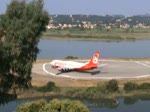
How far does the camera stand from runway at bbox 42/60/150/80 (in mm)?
45719

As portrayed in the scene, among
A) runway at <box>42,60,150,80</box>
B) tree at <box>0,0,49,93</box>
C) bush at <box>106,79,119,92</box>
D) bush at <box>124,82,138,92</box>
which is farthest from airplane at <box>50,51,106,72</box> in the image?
tree at <box>0,0,49,93</box>

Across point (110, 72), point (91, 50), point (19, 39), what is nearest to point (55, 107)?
point (19, 39)

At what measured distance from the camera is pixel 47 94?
38375mm

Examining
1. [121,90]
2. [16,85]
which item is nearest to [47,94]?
[121,90]

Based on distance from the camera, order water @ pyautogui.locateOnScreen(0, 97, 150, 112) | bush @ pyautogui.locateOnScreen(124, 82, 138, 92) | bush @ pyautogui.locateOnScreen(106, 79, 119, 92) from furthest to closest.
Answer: bush @ pyautogui.locateOnScreen(124, 82, 138, 92)
bush @ pyautogui.locateOnScreen(106, 79, 119, 92)
water @ pyautogui.locateOnScreen(0, 97, 150, 112)

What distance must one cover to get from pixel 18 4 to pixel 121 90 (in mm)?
23333

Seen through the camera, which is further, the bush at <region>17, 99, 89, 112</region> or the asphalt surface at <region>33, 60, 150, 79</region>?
the asphalt surface at <region>33, 60, 150, 79</region>

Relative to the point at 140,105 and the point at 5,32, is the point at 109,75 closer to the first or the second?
the point at 140,105

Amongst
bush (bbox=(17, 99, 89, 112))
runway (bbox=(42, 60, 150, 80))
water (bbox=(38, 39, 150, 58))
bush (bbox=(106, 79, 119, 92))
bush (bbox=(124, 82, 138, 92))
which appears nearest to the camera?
bush (bbox=(17, 99, 89, 112))

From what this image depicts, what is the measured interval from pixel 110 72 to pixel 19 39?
31265 millimetres

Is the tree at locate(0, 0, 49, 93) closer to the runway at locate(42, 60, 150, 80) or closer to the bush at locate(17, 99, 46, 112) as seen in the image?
the bush at locate(17, 99, 46, 112)

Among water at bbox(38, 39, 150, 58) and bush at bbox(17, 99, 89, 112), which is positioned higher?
bush at bbox(17, 99, 89, 112)

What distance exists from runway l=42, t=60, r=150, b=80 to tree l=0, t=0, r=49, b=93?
27.0 m

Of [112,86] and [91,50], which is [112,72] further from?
[91,50]
